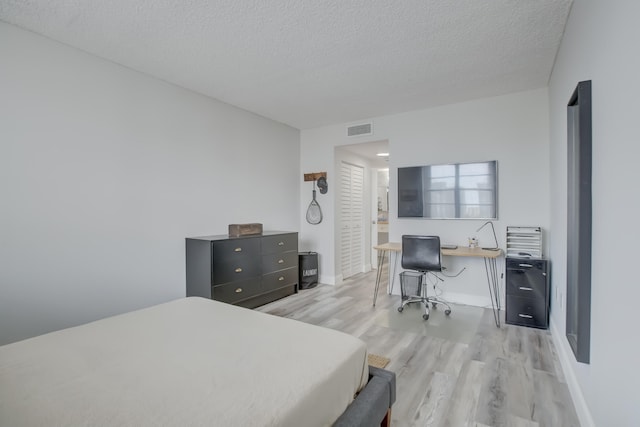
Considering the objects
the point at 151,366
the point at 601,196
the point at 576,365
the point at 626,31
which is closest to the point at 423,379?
the point at 576,365

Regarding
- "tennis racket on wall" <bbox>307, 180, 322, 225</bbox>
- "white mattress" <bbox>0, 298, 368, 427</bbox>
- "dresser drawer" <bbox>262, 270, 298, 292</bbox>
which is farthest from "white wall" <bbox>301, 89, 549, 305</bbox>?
"white mattress" <bbox>0, 298, 368, 427</bbox>

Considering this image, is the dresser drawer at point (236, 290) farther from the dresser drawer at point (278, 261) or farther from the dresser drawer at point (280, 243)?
the dresser drawer at point (280, 243)

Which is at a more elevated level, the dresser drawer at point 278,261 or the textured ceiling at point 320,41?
the textured ceiling at point 320,41

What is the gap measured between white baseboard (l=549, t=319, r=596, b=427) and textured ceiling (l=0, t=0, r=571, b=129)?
247 centimetres

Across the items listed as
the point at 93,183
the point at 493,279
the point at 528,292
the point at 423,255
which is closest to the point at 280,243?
the point at 423,255

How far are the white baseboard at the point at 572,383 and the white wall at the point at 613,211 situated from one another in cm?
1

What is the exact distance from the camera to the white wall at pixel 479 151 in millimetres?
3504

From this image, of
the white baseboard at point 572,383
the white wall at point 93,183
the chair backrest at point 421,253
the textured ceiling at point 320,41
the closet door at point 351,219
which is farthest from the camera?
the closet door at point 351,219

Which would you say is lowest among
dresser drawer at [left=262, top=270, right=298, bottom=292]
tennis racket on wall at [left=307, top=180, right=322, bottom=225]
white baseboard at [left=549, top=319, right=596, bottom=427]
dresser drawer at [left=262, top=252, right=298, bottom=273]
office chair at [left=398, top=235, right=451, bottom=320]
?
white baseboard at [left=549, top=319, right=596, bottom=427]

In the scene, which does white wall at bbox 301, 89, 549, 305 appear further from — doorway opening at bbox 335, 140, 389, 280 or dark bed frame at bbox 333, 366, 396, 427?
dark bed frame at bbox 333, 366, 396, 427

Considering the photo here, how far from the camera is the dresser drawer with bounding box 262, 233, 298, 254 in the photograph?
157 inches

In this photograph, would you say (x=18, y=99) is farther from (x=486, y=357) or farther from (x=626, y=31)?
(x=486, y=357)

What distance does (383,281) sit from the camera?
521cm

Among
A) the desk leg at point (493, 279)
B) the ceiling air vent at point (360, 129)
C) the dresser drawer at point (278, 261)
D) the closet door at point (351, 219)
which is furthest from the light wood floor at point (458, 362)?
the ceiling air vent at point (360, 129)
